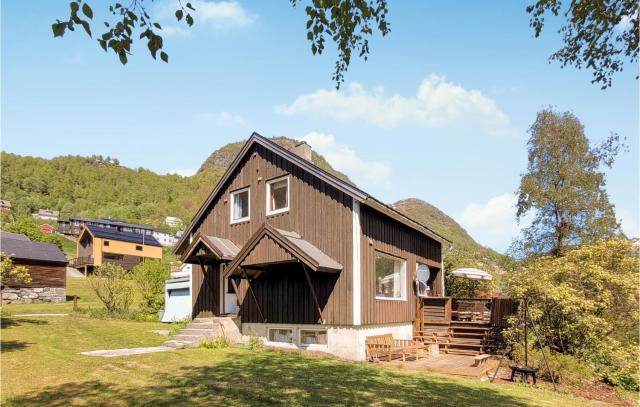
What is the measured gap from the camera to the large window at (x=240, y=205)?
1805cm

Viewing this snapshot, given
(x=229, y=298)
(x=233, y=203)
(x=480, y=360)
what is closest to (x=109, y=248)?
(x=229, y=298)

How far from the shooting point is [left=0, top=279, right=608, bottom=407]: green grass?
25.8ft

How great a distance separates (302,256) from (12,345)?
898 centimetres

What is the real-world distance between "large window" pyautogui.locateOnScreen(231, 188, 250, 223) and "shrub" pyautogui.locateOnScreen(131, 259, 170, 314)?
32.4 feet

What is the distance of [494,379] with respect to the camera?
12.0 m

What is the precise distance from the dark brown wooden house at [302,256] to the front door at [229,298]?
0.04 m

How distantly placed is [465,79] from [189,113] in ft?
28.2

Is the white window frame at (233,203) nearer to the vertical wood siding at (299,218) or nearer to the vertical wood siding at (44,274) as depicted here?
the vertical wood siding at (299,218)

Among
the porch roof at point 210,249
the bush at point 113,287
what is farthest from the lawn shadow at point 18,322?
the porch roof at point 210,249

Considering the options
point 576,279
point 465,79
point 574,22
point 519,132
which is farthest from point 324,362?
point 519,132

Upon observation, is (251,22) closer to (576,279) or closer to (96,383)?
(96,383)

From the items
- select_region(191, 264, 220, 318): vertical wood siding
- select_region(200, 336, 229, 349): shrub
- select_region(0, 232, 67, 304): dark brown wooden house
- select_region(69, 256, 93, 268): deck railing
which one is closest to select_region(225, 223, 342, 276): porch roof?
select_region(200, 336, 229, 349): shrub

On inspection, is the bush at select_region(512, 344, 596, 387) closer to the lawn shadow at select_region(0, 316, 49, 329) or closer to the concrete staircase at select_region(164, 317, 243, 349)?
the concrete staircase at select_region(164, 317, 243, 349)

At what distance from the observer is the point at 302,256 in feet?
44.0
